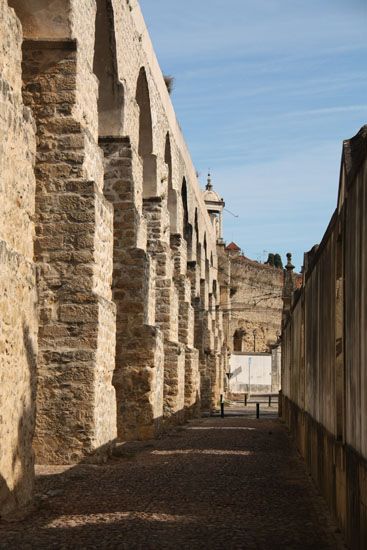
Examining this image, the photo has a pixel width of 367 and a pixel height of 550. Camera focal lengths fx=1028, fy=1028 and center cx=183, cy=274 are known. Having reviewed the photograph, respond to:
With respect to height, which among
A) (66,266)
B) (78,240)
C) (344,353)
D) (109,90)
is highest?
(109,90)

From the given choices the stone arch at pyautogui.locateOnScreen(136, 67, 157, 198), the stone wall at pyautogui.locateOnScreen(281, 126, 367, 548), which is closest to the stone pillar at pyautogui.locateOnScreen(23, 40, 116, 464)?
the stone wall at pyautogui.locateOnScreen(281, 126, 367, 548)

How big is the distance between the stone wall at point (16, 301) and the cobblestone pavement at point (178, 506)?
39 centimetres

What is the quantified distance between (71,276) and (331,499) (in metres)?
4.91

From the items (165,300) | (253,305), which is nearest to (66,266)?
(165,300)

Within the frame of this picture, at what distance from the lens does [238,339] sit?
2345 inches

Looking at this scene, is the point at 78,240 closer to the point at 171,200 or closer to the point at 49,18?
the point at 49,18

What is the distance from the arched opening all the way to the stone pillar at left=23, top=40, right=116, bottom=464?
154ft

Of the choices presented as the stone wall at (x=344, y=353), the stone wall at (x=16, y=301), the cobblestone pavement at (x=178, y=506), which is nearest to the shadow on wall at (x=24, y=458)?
the stone wall at (x=16, y=301)

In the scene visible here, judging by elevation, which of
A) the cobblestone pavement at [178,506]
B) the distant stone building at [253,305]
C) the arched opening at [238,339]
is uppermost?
the distant stone building at [253,305]

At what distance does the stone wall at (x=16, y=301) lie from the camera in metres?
7.54

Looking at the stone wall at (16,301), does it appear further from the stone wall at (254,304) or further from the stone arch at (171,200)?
the stone wall at (254,304)

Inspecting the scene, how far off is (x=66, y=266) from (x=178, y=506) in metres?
4.29

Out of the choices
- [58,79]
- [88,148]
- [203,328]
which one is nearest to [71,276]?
[88,148]

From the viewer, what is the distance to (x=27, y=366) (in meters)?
8.29
